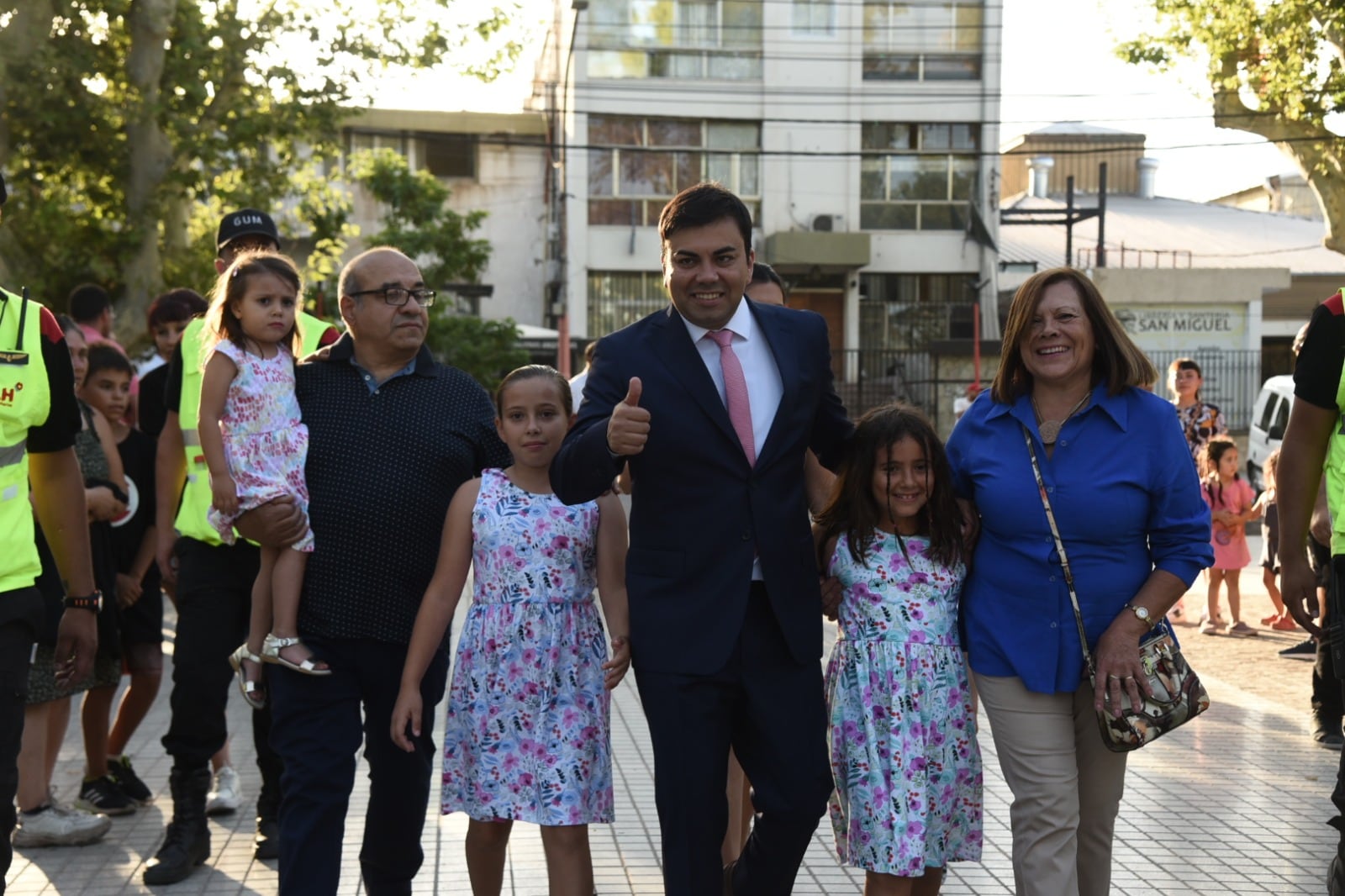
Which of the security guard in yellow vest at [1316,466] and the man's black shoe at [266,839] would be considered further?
the man's black shoe at [266,839]

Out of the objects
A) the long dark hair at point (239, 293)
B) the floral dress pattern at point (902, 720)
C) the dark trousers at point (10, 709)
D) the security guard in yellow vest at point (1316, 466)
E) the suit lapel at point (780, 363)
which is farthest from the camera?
the long dark hair at point (239, 293)

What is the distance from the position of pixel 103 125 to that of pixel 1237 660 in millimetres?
13124

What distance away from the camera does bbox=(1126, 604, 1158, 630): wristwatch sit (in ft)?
14.4

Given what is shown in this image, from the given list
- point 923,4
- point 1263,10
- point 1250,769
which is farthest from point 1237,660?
point 923,4

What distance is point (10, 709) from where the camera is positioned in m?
4.33

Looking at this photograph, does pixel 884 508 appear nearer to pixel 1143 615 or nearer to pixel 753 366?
pixel 753 366

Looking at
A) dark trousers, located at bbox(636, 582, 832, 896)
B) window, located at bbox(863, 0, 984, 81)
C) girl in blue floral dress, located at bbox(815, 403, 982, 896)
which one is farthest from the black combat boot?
window, located at bbox(863, 0, 984, 81)

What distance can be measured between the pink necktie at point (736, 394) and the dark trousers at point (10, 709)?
1.96 m

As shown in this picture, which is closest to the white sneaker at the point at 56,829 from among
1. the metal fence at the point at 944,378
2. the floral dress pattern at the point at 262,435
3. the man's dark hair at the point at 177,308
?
the floral dress pattern at the point at 262,435

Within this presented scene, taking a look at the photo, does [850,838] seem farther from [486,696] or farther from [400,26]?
[400,26]

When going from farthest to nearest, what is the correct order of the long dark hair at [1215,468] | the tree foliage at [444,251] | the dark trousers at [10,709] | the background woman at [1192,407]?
1. the tree foliage at [444,251]
2. the long dark hair at [1215,468]
3. the background woman at [1192,407]
4. the dark trousers at [10,709]

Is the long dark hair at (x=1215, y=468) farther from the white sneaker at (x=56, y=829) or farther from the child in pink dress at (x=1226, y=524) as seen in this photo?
the white sneaker at (x=56, y=829)

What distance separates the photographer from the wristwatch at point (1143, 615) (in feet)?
14.4

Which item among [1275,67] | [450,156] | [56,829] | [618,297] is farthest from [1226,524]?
[450,156]
